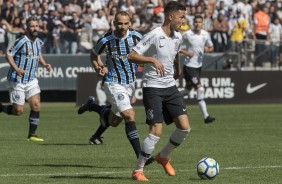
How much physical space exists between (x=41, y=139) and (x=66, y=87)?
1418cm

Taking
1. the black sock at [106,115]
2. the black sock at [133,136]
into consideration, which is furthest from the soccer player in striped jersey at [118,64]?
the black sock at [106,115]

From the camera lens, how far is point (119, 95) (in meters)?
14.2

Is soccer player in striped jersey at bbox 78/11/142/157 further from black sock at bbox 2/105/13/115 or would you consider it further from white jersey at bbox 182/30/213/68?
white jersey at bbox 182/30/213/68

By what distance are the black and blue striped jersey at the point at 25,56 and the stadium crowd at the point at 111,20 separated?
12594mm

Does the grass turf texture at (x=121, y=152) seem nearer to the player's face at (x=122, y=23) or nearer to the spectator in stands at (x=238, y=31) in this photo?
the player's face at (x=122, y=23)

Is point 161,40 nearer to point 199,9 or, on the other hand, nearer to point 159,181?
point 159,181

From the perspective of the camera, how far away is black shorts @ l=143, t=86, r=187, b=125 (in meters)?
12.0

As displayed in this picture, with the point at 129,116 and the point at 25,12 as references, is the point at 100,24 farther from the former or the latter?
the point at 129,116

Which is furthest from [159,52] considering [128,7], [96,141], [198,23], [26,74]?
[128,7]

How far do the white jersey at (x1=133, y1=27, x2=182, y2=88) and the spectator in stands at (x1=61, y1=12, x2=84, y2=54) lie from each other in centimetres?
1997

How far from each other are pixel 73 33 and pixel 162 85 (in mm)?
20156

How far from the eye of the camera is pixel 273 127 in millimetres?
21719

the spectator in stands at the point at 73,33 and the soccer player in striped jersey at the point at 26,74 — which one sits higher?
the soccer player in striped jersey at the point at 26,74

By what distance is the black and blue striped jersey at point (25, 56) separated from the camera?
18188 mm
